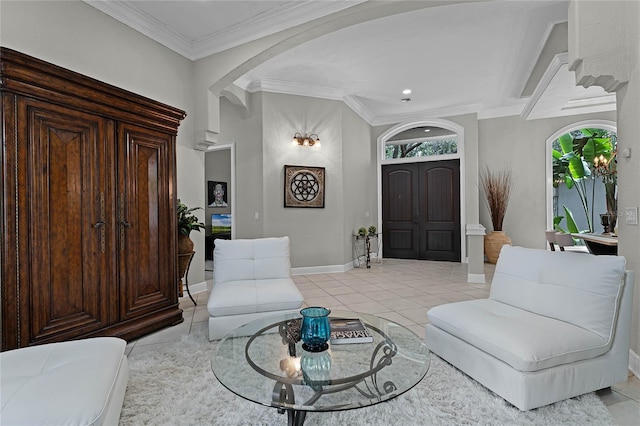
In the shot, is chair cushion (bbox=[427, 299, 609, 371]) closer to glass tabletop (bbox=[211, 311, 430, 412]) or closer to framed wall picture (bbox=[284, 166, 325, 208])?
glass tabletop (bbox=[211, 311, 430, 412])

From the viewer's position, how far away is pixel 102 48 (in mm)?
3156

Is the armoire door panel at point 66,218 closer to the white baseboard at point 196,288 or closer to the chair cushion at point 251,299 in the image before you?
the chair cushion at point 251,299

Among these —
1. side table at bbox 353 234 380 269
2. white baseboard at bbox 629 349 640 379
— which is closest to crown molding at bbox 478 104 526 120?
side table at bbox 353 234 380 269

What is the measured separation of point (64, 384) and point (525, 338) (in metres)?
2.10

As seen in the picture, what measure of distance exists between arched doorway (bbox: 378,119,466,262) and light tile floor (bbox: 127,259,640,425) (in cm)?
66

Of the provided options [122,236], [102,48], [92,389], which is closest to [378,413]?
[92,389]

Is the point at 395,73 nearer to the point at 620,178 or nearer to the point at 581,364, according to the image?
the point at 620,178

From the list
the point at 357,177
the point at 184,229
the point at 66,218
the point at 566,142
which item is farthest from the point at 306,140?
the point at 566,142

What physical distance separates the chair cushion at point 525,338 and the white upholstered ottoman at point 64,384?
183cm

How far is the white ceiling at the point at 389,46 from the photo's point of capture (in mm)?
3307

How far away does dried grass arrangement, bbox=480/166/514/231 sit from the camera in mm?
6348

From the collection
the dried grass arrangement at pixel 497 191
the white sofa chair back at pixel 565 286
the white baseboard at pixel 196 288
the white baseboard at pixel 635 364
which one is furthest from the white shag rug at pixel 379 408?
the dried grass arrangement at pixel 497 191

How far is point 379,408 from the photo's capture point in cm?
176

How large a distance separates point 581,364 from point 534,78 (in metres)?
4.67
